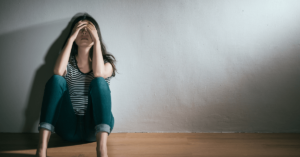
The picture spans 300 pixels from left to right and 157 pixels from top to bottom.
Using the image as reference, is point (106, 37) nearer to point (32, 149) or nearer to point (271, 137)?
point (32, 149)

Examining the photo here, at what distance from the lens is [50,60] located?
61.9 inches

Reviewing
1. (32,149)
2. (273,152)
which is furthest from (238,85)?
(32,149)

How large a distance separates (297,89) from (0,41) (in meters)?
2.30

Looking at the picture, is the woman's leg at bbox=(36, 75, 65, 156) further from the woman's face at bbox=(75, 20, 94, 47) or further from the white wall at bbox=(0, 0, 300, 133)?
the white wall at bbox=(0, 0, 300, 133)

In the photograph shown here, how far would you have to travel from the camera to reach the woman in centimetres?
111

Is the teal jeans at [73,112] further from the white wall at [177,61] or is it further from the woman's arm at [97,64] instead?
the white wall at [177,61]

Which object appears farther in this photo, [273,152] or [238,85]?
[238,85]

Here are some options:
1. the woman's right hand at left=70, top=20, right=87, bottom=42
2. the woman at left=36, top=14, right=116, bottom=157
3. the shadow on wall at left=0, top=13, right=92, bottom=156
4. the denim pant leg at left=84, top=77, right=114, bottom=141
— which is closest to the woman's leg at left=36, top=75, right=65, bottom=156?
the woman at left=36, top=14, right=116, bottom=157

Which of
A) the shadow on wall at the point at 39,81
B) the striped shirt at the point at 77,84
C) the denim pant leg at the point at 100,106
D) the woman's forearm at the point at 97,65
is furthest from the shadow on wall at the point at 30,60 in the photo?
the denim pant leg at the point at 100,106

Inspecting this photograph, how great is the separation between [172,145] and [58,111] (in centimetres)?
75

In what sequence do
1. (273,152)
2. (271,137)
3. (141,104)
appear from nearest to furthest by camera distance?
1. (273,152)
2. (271,137)
3. (141,104)

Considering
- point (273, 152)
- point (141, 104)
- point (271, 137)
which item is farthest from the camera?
point (141, 104)

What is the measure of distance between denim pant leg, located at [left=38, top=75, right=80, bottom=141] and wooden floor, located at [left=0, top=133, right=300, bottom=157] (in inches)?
Answer: 5.5

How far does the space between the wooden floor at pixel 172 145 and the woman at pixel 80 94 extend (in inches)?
5.1
